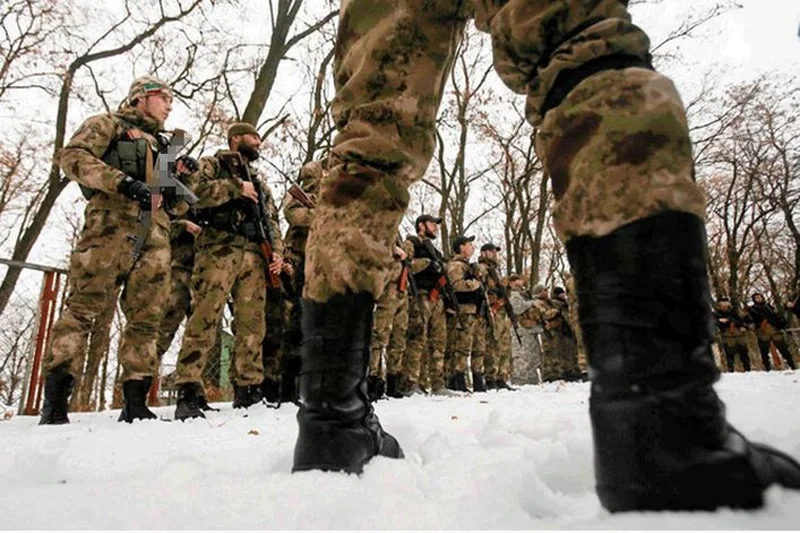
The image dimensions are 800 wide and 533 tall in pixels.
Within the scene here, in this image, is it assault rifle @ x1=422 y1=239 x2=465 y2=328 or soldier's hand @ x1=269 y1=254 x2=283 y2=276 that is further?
assault rifle @ x1=422 y1=239 x2=465 y2=328

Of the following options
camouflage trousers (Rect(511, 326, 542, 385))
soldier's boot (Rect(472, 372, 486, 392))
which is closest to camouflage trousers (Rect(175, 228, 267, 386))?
soldier's boot (Rect(472, 372, 486, 392))

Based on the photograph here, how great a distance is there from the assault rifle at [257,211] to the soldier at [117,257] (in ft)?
2.38

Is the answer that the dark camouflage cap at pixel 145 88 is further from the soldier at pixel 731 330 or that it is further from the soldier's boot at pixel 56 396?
the soldier at pixel 731 330

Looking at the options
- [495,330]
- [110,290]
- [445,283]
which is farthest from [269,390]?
[495,330]

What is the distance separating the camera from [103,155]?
128 inches

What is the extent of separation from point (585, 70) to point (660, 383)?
408 millimetres

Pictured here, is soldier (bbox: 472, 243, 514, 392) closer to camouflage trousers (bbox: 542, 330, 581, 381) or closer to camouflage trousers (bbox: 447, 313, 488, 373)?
camouflage trousers (bbox: 447, 313, 488, 373)

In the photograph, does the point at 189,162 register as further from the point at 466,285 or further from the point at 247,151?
the point at 466,285

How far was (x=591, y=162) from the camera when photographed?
25.0 inches

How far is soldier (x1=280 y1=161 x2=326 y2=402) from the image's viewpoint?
14.4 ft

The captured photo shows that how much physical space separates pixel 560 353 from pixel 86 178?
1036 cm

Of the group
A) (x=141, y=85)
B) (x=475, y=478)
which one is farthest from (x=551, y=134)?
(x=141, y=85)

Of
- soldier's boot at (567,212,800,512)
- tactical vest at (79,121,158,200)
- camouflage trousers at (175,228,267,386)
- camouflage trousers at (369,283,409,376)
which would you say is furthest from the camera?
camouflage trousers at (369,283,409,376)

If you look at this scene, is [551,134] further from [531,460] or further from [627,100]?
[531,460]
